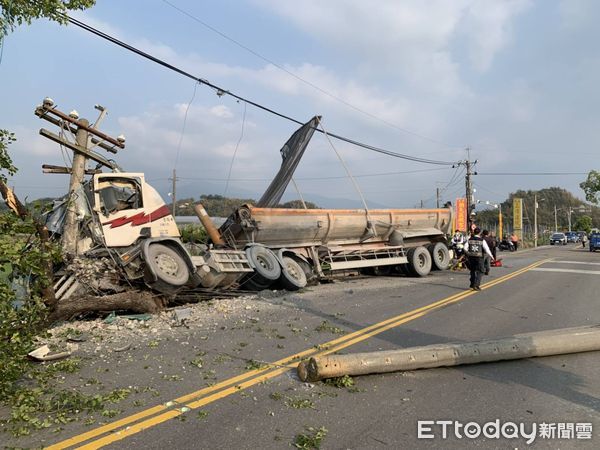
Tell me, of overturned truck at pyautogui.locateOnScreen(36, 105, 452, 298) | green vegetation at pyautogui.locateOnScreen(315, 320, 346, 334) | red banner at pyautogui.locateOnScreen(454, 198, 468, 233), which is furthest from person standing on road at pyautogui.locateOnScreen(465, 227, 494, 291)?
red banner at pyautogui.locateOnScreen(454, 198, 468, 233)

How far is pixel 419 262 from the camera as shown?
1630 cm

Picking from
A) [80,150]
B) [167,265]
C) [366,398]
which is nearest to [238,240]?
[167,265]

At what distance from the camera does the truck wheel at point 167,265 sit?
8.47 m

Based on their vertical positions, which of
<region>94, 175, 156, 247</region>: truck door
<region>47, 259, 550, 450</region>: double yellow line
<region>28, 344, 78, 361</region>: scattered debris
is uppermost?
<region>94, 175, 156, 247</region>: truck door

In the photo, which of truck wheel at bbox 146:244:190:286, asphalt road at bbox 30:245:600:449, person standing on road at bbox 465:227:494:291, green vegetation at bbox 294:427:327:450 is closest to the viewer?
green vegetation at bbox 294:427:327:450

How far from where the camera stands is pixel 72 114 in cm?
946

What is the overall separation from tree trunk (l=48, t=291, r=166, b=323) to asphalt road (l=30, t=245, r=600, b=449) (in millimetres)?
1839

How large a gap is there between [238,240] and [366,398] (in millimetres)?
8633

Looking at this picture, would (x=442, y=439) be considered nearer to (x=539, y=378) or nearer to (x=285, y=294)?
(x=539, y=378)

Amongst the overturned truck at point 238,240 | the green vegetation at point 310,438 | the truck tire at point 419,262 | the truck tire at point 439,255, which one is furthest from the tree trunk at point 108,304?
the truck tire at point 439,255

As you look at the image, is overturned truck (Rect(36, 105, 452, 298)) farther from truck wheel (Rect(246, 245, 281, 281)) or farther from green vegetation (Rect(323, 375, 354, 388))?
green vegetation (Rect(323, 375, 354, 388))

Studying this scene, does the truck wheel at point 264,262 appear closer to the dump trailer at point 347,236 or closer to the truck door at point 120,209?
the dump trailer at point 347,236

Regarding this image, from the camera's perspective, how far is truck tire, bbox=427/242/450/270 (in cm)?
1733

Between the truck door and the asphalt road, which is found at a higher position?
the truck door
